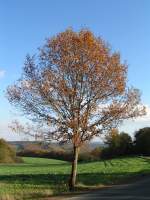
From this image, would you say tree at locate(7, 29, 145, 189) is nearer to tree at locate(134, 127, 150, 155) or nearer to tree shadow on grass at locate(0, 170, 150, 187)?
tree shadow on grass at locate(0, 170, 150, 187)

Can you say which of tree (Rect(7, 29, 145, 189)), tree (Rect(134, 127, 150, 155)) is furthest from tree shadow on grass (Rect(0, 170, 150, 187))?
tree (Rect(134, 127, 150, 155))

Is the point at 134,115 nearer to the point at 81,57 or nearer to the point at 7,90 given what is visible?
the point at 81,57

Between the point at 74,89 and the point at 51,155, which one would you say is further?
the point at 51,155

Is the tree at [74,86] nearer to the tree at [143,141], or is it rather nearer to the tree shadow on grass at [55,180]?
the tree shadow on grass at [55,180]

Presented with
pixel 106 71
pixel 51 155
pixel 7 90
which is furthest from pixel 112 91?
pixel 51 155

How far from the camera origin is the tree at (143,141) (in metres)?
109

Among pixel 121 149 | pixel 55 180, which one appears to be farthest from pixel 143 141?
pixel 55 180

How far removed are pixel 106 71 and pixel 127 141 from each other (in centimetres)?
8549

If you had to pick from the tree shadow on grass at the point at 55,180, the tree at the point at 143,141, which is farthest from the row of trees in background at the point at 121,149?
the tree shadow on grass at the point at 55,180

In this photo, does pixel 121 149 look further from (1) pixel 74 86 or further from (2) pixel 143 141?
(1) pixel 74 86

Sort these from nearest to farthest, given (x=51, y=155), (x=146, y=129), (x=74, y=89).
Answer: (x=74, y=89) → (x=146, y=129) → (x=51, y=155)

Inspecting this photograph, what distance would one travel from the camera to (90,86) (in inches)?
1132

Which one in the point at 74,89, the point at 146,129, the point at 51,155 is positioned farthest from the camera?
the point at 51,155

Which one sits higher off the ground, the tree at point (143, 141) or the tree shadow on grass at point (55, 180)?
the tree at point (143, 141)
